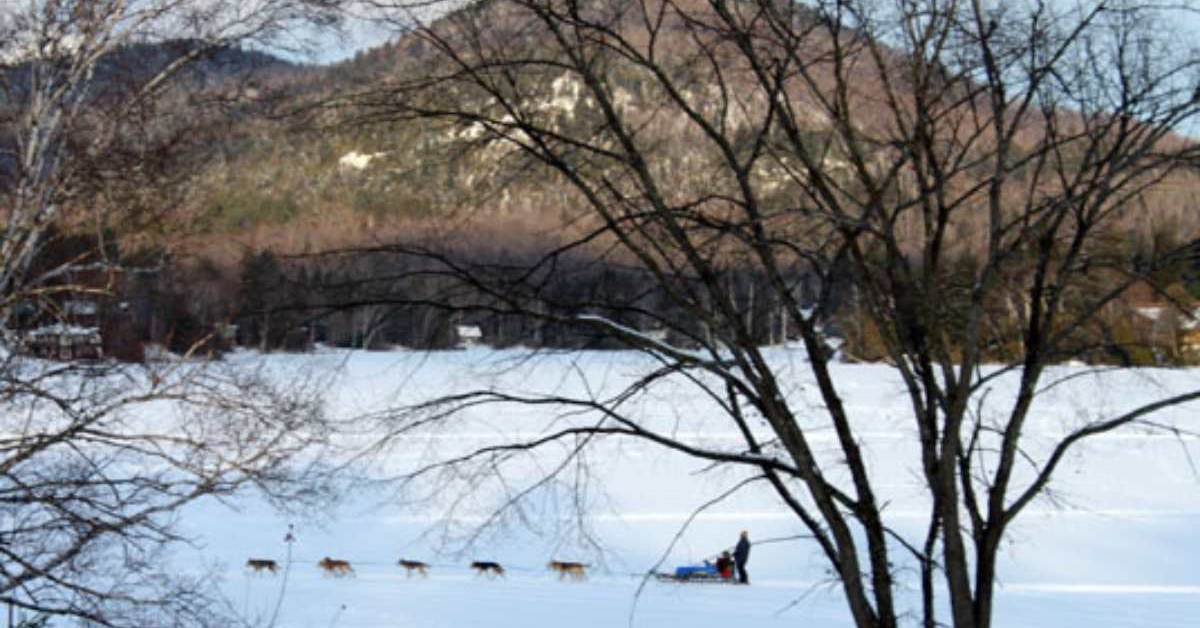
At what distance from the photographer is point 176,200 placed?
6254 millimetres

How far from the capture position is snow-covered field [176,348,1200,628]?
11.1 meters

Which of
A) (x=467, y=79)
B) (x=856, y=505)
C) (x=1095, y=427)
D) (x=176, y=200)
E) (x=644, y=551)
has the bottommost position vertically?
(x=644, y=551)

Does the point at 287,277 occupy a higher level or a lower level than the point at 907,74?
lower

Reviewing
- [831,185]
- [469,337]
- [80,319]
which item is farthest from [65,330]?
[831,185]

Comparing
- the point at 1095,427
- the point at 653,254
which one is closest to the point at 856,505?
the point at 1095,427

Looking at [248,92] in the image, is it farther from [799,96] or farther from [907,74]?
[907,74]

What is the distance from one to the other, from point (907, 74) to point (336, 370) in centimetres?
292

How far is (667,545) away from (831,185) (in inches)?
550

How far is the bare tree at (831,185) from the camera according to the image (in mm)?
5109

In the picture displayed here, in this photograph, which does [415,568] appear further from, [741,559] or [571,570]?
[741,559]

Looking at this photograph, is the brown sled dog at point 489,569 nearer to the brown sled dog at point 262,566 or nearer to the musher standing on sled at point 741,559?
the brown sled dog at point 262,566

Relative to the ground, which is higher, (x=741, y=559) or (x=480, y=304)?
(x=480, y=304)

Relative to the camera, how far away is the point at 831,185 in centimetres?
595

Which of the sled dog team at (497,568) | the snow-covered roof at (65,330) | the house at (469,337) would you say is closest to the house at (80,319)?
the snow-covered roof at (65,330)
